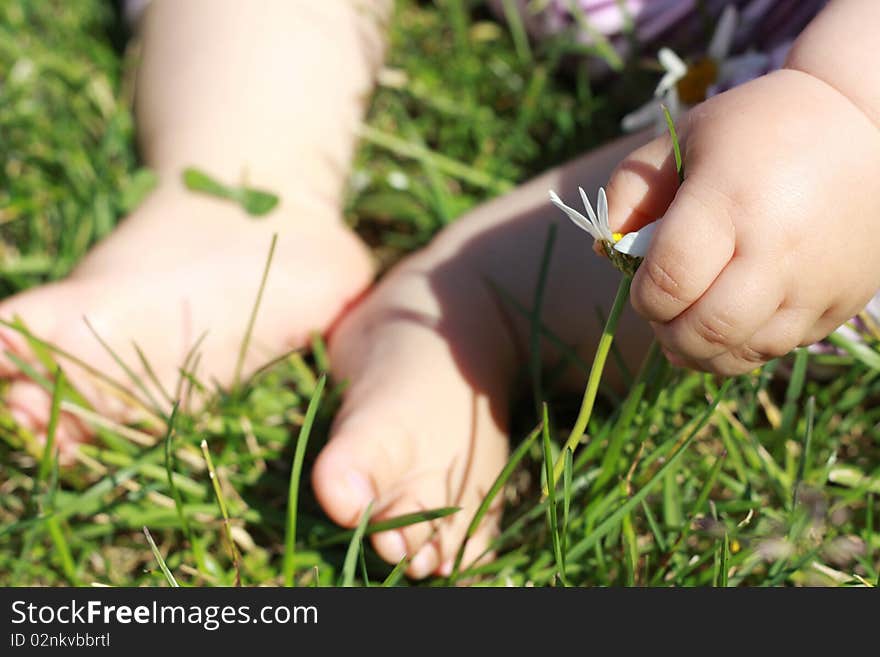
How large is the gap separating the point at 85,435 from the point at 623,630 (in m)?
0.56

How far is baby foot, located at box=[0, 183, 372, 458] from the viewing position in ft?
3.16

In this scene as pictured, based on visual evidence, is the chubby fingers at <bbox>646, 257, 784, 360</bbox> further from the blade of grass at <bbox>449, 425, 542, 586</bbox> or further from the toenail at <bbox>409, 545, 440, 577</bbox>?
the toenail at <bbox>409, 545, 440, 577</bbox>

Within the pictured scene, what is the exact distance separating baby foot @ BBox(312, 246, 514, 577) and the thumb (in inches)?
13.1

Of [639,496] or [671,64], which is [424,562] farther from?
[671,64]

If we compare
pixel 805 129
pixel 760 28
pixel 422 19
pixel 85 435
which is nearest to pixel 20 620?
pixel 85 435

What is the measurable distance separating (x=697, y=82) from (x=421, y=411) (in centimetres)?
49

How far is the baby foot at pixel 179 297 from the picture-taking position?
0.96 meters

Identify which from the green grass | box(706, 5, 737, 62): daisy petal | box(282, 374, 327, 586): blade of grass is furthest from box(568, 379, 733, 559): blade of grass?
box(706, 5, 737, 62): daisy petal

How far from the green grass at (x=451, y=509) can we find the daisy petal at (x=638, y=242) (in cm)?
16

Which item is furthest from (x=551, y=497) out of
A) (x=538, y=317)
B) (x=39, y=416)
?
(x=39, y=416)

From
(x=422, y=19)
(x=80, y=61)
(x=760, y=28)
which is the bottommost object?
(x=80, y=61)

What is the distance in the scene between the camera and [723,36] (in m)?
1.08

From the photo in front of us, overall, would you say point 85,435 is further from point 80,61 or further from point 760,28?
point 760,28

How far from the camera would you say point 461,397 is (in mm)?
953
